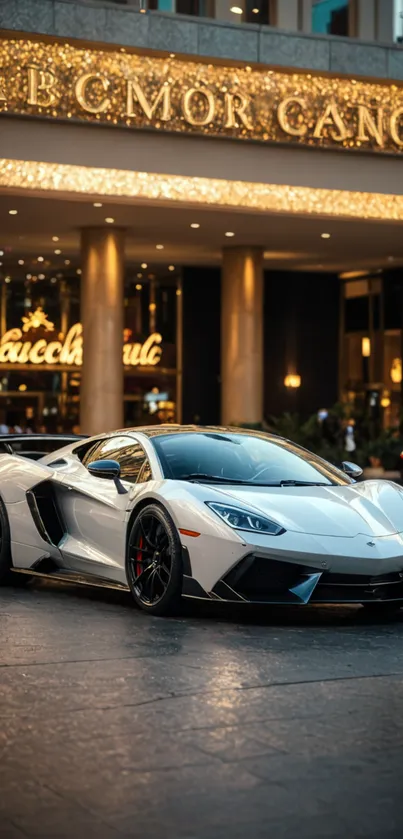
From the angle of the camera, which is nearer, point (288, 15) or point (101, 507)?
point (101, 507)

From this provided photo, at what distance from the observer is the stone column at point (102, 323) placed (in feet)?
115

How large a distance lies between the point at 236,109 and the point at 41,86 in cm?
438

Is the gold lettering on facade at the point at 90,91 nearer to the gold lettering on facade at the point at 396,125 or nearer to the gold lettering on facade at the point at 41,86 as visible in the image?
the gold lettering on facade at the point at 41,86

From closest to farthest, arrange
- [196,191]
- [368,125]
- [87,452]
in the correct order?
[87,452]
[196,191]
[368,125]

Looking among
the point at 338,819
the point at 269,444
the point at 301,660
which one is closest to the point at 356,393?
the point at 269,444

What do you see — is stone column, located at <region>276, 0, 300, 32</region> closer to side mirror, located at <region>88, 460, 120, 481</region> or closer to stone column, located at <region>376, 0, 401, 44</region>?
stone column, located at <region>376, 0, 401, 44</region>

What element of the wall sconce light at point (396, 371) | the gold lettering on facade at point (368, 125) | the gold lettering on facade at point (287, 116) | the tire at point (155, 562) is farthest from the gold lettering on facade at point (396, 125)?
the tire at point (155, 562)

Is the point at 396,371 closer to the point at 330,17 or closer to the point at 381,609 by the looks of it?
the point at 330,17

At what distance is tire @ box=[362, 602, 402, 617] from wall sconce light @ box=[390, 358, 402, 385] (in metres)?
38.0

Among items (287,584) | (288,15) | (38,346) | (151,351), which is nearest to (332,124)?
(288,15)

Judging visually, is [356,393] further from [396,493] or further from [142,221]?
[396,493]

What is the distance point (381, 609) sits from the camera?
9.44 metres

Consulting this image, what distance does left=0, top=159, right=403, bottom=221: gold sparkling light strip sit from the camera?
94.8 feet

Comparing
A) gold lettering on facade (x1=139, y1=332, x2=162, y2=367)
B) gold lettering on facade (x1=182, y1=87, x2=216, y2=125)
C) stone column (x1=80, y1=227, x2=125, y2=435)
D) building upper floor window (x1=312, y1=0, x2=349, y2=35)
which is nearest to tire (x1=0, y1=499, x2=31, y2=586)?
gold lettering on facade (x1=182, y1=87, x2=216, y2=125)
